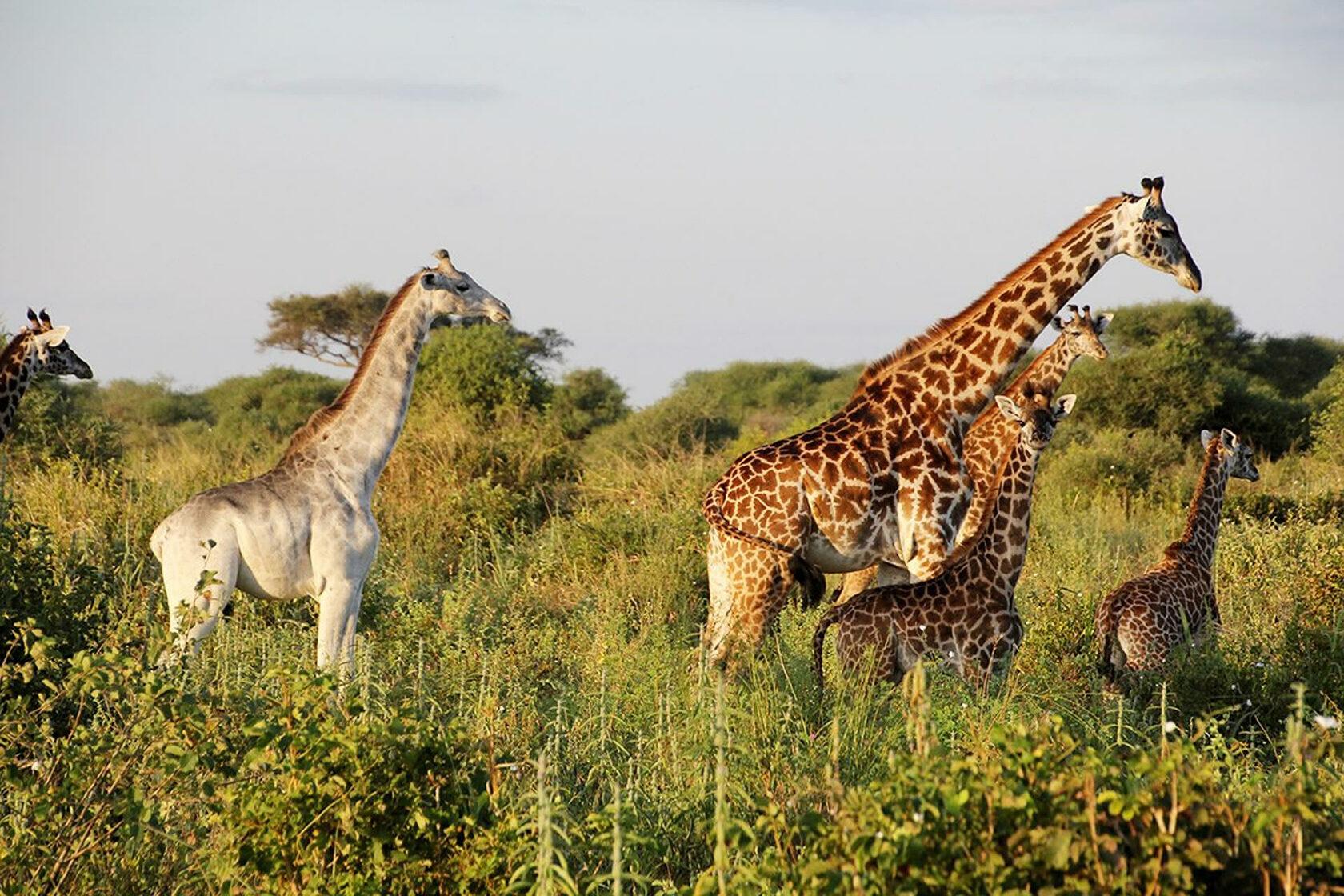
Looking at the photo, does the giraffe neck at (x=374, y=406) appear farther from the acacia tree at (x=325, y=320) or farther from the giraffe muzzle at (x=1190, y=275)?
the acacia tree at (x=325, y=320)

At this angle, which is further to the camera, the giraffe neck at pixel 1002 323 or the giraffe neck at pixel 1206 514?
the giraffe neck at pixel 1206 514

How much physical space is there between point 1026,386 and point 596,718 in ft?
9.85

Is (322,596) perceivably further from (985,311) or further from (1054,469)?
(1054,469)

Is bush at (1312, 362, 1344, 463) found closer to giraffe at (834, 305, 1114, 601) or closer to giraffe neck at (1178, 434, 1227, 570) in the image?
giraffe neck at (1178, 434, 1227, 570)

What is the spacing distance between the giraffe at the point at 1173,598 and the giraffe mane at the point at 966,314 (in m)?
1.51

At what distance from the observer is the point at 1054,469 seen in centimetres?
1505

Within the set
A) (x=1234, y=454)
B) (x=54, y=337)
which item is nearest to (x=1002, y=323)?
(x=1234, y=454)

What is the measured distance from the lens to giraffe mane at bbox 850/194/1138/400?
294 inches

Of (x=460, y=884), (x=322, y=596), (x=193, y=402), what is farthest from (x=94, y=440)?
(x=193, y=402)

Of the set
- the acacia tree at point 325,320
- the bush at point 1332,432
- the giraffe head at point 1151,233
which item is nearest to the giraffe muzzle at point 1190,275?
the giraffe head at point 1151,233

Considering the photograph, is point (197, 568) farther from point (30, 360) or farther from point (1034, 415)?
point (1034, 415)

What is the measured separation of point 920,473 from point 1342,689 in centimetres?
196

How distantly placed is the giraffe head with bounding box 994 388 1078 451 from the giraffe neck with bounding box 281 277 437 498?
2.70 meters

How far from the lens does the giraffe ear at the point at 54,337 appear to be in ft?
28.2
